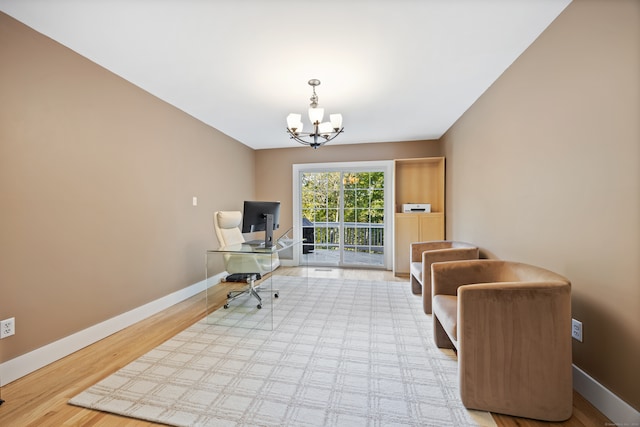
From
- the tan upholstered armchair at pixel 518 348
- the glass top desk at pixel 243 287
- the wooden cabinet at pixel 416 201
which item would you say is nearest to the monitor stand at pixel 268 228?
the glass top desk at pixel 243 287

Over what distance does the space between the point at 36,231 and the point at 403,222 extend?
4377 millimetres

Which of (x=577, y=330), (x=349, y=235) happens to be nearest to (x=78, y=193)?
(x=577, y=330)

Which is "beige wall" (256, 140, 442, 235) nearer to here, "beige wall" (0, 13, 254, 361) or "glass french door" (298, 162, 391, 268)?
"glass french door" (298, 162, 391, 268)

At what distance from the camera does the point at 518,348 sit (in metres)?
1.37

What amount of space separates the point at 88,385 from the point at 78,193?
1457 mm

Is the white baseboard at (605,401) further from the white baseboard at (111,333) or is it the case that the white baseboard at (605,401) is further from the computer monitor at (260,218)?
the computer monitor at (260,218)

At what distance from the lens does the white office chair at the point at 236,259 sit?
284 centimetres

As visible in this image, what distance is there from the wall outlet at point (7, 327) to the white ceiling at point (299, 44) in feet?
6.65

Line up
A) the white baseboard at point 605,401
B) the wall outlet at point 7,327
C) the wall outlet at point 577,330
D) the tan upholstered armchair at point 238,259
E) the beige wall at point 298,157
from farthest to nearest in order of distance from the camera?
the beige wall at point 298,157 → the tan upholstered armchair at point 238,259 → the wall outlet at point 7,327 → the wall outlet at point 577,330 → the white baseboard at point 605,401

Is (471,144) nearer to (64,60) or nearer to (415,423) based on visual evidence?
(415,423)

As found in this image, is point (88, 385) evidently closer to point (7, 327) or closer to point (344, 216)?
point (7, 327)

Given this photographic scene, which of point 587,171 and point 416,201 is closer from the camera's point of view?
point 587,171

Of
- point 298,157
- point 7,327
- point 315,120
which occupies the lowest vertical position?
point 7,327

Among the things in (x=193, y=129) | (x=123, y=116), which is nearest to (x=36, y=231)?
(x=123, y=116)
